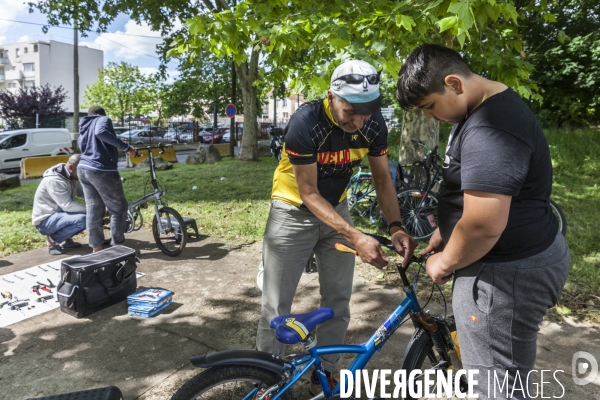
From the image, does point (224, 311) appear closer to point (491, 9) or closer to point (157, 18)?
point (491, 9)

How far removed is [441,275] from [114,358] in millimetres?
2590

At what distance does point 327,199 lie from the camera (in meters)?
2.64

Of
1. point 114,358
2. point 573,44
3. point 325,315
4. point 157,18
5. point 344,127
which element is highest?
point 157,18

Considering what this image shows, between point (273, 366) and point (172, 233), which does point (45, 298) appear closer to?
point (172, 233)

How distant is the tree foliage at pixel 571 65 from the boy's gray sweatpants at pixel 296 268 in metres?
15.5

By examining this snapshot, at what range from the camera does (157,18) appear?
1688 cm

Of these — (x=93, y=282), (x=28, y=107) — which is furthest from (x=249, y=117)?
(x=28, y=107)

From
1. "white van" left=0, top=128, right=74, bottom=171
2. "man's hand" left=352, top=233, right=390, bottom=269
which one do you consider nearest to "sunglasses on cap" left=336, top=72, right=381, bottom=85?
"man's hand" left=352, top=233, right=390, bottom=269

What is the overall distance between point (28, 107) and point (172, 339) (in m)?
33.7

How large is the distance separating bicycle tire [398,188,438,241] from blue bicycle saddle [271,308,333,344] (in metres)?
4.59

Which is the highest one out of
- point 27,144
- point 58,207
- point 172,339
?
point 27,144

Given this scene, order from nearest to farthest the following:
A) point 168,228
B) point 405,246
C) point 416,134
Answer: point 405,246
point 168,228
point 416,134

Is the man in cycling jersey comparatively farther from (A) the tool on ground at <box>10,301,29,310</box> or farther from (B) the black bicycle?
(B) the black bicycle

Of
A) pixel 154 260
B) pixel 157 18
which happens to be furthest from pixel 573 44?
pixel 154 260
